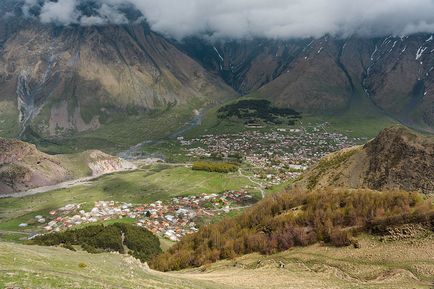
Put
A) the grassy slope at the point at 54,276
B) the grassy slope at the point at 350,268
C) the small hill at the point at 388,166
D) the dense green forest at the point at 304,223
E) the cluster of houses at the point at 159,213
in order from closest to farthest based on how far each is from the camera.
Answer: the grassy slope at the point at 54,276
the grassy slope at the point at 350,268
the dense green forest at the point at 304,223
the small hill at the point at 388,166
the cluster of houses at the point at 159,213

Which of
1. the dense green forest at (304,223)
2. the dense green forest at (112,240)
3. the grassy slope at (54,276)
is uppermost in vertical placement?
the grassy slope at (54,276)

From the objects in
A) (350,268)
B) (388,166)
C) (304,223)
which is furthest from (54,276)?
(388,166)

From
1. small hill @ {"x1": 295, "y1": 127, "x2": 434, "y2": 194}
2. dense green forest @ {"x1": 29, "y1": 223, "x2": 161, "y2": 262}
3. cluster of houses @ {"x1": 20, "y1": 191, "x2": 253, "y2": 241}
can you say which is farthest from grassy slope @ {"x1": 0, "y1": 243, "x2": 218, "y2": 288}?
cluster of houses @ {"x1": 20, "y1": 191, "x2": 253, "y2": 241}

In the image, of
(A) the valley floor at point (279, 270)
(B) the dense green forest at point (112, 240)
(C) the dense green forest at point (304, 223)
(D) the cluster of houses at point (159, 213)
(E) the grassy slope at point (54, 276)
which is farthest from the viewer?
(D) the cluster of houses at point (159, 213)

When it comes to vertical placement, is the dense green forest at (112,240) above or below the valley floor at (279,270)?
below

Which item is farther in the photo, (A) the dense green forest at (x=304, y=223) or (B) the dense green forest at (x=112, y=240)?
(B) the dense green forest at (x=112, y=240)

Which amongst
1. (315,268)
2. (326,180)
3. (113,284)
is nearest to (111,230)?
(326,180)

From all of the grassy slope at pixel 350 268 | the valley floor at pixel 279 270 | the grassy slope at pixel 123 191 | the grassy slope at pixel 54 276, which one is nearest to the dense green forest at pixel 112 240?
the grassy slope at pixel 123 191

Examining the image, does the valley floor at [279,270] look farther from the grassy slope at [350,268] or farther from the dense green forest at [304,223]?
the dense green forest at [304,223]
